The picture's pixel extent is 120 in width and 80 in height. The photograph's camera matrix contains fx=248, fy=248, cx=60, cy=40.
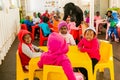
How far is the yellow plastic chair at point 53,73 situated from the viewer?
2.38 metres

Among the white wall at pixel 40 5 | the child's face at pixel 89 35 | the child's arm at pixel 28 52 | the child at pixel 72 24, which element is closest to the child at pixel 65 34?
the child's face at pixel 89 35

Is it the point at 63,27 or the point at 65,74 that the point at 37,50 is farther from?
the point at 65,74

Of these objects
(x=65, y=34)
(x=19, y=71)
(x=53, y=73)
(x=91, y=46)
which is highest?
(x=65, y=34)

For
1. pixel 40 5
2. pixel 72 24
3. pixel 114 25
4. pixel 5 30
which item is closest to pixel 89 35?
pixel 72 24

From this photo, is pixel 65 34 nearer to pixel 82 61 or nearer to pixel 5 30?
pixel 82 61

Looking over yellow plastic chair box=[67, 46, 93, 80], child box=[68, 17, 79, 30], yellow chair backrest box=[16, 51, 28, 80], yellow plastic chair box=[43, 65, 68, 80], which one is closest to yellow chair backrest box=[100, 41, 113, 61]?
yellow plastic chair box=[67, 46, 93, 80]

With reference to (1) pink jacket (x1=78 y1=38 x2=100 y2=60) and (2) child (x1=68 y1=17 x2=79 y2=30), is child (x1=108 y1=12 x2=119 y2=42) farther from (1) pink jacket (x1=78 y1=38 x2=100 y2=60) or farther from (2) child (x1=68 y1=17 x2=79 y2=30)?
(1) pink jacket (x1=78 y1=38 x2=100 y2=60)

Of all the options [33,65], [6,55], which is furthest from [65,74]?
[6,55]

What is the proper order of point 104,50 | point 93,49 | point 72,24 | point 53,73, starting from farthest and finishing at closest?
1. point 72,24
2. point 104,50
3. point 93,49
4. point 53,73

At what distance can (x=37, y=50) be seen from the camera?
3.48 meters

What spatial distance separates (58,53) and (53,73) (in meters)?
0.29

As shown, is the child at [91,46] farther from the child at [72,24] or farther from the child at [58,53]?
the child at [72,24]

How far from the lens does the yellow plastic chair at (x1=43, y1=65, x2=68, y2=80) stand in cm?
238

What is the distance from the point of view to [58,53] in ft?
7.63
